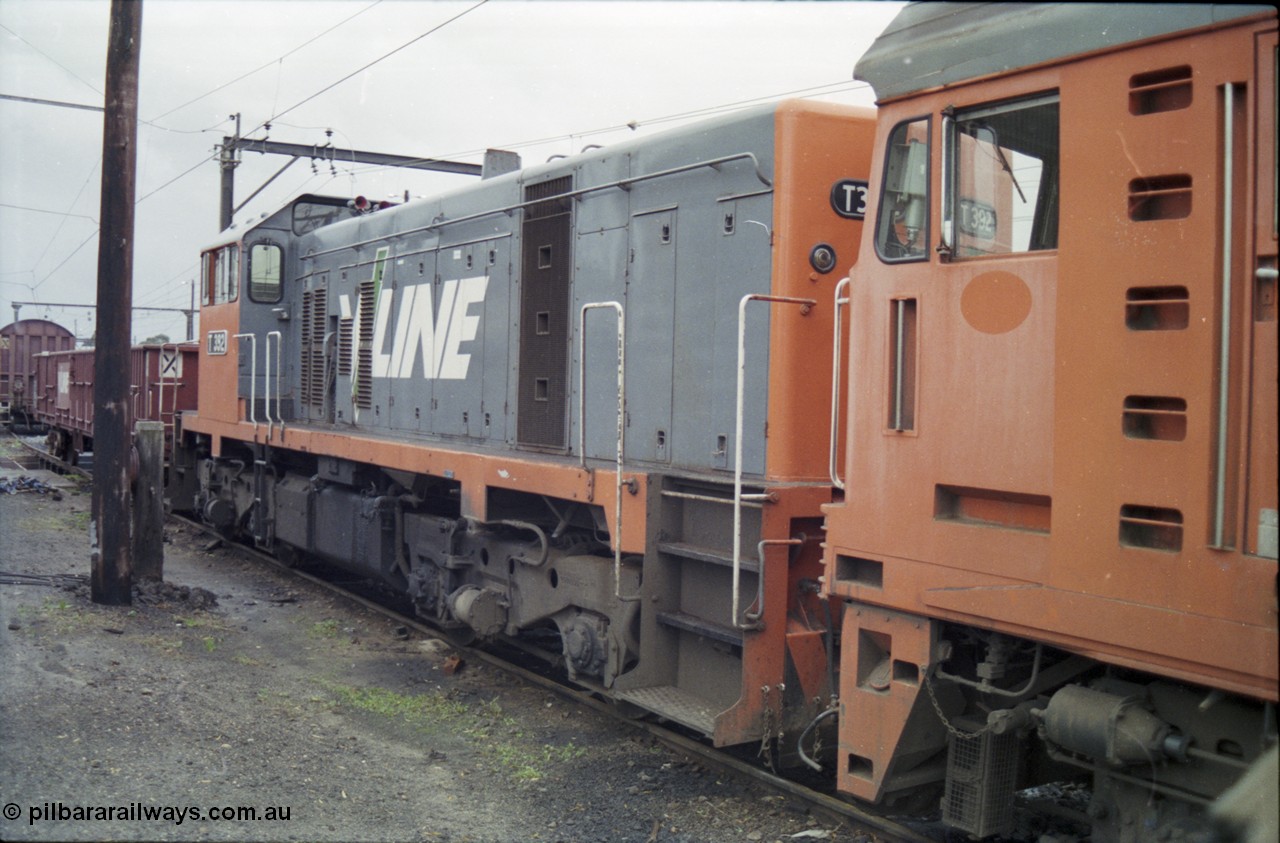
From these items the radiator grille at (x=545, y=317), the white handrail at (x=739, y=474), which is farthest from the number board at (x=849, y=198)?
the radiator grille at (x=545, y=317)

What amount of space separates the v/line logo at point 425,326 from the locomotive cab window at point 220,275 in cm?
277

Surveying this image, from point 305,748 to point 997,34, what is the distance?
5.02 m

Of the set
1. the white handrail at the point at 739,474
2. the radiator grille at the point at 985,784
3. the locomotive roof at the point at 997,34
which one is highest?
the locomotive roof at the point at 997,34

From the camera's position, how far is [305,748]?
19.7 feet

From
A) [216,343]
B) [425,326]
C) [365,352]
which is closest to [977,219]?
[425,326]

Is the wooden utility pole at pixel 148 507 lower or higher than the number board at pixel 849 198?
lower

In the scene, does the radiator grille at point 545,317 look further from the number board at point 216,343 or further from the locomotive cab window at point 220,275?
the number board at point 216,343

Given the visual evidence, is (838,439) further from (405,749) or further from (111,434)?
(111,434)

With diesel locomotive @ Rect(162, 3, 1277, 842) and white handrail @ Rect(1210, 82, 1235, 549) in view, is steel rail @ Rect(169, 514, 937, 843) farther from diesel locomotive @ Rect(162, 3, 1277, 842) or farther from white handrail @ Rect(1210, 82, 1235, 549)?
white handrail @ Rect(1210, 82, 1235, 549)

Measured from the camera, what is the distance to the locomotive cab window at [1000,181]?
3.85 m

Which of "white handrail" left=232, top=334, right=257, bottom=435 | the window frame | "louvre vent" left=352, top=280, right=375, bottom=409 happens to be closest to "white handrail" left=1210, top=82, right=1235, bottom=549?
the window frame

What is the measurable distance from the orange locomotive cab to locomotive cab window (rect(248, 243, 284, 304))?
9436 millimetres

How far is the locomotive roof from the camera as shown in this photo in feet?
10.9

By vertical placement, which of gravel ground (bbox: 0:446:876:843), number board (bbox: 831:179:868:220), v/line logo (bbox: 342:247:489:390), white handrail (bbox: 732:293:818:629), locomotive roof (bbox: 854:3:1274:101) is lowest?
gravel ground (bbox: 0:446:876:843)
